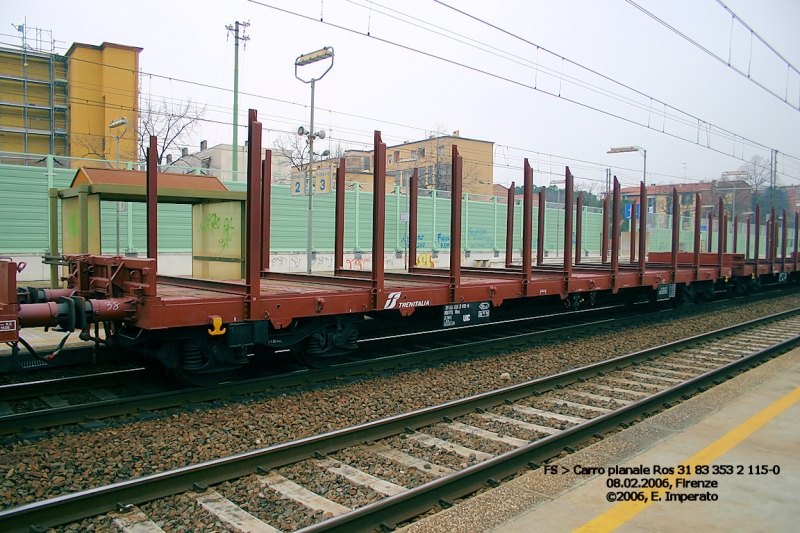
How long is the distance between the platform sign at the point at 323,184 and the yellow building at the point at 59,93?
35.1 meters

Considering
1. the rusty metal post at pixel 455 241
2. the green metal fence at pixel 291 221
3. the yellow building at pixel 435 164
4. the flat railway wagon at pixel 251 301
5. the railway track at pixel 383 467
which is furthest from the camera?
the yellow building at pixel 435 164

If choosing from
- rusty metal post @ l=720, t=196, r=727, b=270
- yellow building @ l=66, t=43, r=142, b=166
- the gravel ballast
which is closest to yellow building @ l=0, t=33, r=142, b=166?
yellow building @ l=66, t=43, r=142, b=166

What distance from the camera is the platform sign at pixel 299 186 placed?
1690 cm

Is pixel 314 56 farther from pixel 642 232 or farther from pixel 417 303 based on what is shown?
pixel 417 303

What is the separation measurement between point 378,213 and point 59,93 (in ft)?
167

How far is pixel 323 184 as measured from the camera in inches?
625

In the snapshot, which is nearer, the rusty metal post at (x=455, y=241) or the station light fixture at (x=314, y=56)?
the rusty metal post at (x=455, y=241)

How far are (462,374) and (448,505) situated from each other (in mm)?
4342

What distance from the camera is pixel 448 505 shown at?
436 cm

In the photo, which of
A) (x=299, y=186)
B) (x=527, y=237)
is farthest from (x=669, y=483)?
(x=299, y=186)

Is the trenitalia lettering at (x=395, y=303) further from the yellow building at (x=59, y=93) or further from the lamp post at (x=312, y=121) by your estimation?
the yellow building at (x=59, y=93)

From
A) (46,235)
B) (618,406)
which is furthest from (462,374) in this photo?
(46,235)

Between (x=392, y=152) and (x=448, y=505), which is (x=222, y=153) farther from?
(x=448, y=505)

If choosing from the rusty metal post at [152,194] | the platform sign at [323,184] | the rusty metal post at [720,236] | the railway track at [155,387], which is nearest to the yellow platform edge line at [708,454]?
the railway track at [155,387]
